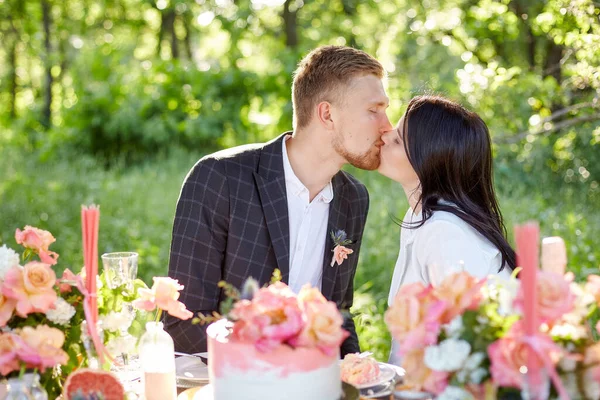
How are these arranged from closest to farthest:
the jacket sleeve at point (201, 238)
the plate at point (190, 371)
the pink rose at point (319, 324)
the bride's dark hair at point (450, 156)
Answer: the pink rose at point (319, 324) → the plate at point (190, 371) → the bride's dark hair at point (450, 156) → the jacket sleeve at point (201, 238)

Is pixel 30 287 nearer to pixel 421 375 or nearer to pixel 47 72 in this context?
pixel 421 375

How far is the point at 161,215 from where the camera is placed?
7.12 meters

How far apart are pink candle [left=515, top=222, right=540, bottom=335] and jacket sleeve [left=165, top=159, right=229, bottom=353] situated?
1.68m

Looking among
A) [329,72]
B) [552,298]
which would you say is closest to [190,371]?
[552,298]

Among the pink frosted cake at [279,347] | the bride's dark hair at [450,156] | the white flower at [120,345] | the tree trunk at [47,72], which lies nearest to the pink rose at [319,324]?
the pink frosted cake at [279,347]

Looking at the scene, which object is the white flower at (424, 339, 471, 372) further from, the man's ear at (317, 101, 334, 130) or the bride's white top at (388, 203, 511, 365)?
the man's ear at (317, 101, 334, 130)

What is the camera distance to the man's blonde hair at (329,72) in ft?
10.1

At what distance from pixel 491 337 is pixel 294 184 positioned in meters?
1.71

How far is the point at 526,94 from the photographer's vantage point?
221 inches

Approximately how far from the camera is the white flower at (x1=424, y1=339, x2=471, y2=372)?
1396 millimetres

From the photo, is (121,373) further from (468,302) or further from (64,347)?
(468,302)

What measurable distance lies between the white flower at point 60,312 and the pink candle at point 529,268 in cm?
99

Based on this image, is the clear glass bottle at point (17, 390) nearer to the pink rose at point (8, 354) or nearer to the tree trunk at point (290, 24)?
the pink rose at point (8, 354)

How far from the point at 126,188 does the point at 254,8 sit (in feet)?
13.1
